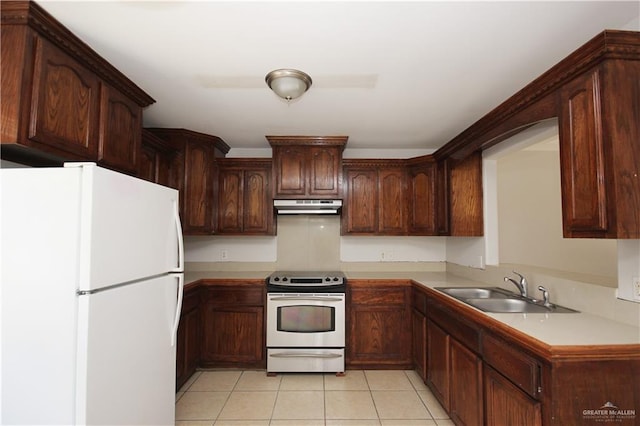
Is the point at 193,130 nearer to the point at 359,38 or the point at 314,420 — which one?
the point at 359,38

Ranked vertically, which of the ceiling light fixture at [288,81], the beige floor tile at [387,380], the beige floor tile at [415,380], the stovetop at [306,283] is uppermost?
the ceiling light fixture at [288,81]

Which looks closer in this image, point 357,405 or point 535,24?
point 535,24

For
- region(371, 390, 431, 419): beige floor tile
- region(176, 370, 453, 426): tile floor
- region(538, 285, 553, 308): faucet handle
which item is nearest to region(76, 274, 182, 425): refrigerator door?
region(176, 370, 453, 426): tile floor

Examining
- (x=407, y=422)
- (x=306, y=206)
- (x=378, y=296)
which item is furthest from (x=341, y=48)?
(x=407, y=422)

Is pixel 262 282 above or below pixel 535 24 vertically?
below

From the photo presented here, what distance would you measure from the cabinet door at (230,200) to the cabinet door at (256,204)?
6cm

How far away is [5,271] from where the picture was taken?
3.98 feet

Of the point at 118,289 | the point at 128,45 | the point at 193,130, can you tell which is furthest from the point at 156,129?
the point at 118,289

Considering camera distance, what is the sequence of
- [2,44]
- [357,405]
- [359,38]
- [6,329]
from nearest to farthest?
[6,329] → [2,44] → [359,38] → [357,405]

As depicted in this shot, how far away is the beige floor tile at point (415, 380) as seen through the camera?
271cm

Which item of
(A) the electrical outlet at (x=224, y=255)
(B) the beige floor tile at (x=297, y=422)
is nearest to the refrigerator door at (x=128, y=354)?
(B) the beige floor tile at (x=297, y=422)

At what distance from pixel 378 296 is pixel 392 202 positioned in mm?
1057

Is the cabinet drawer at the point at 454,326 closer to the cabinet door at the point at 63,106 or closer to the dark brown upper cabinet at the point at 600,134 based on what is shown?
the dark brown upper cabinet at the point at 600,134

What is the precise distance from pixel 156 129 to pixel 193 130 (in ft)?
1.16
